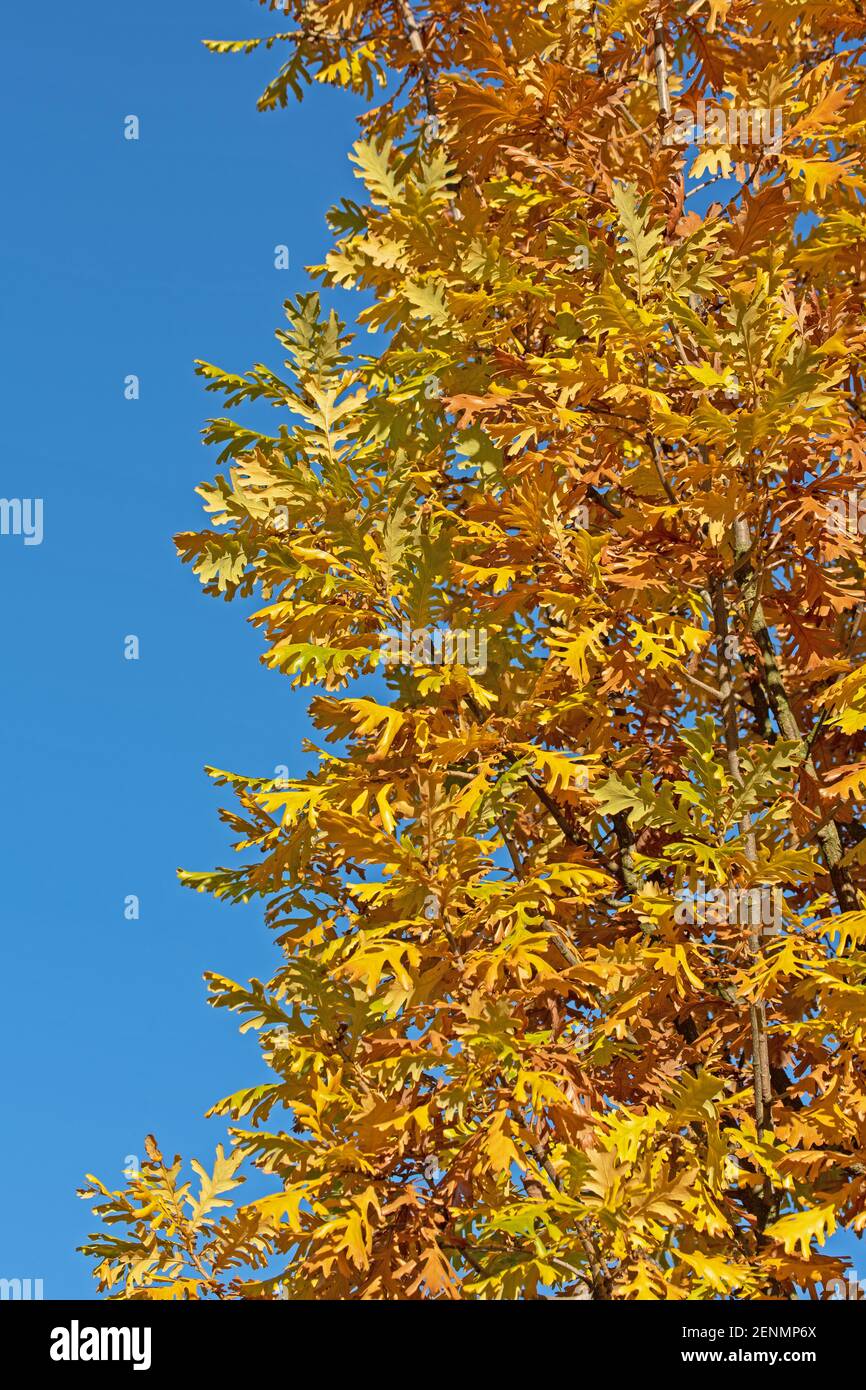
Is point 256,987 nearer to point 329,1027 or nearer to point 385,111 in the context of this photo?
point 329,1027

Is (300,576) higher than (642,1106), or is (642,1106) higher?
(300,576)

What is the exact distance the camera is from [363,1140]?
566cm

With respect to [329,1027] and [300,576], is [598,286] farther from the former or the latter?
[329,1027]

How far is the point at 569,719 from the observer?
717cm

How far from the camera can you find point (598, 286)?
→ 706cm

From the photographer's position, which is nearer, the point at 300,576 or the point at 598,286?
the point at 300,576

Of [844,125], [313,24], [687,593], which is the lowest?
[687,593]

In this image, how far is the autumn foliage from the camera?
18.1ft

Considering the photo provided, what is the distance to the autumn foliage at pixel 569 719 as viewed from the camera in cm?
552

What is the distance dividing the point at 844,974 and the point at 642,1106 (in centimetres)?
104
